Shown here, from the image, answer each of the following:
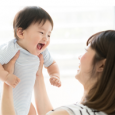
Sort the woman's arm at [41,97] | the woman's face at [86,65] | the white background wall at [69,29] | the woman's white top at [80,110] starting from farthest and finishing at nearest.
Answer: the white background wall at [69,29], the woman's arm at [41,97], the woman's face at [86,65], the woman's white top at [80,110]

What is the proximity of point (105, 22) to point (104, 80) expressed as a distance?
1.94 meters

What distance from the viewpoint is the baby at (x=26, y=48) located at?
985mm

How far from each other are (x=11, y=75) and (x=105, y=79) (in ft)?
1.55

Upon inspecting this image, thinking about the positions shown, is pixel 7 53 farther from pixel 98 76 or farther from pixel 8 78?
pixel 98 76

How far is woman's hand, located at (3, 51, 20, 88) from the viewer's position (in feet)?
3.05

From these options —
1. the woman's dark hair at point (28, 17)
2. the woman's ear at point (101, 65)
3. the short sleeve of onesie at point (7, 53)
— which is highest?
the woman's dark hair at point (28, 17)

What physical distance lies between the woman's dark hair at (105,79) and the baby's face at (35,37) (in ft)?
1.06

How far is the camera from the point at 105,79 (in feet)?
2.57

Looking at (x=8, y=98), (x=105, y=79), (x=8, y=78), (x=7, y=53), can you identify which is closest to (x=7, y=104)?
(x=8, y=98)

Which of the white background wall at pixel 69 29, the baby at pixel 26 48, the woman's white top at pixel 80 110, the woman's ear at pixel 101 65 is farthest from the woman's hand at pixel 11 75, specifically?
the white background wall at pixel 69 29

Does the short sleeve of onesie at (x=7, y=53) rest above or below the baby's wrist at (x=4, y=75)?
above

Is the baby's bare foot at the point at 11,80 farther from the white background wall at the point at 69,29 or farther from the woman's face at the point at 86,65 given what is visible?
the white background wall at the point at 69,29

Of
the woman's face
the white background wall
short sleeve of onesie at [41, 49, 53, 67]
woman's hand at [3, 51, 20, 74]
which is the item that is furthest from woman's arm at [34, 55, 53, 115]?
the white background wall

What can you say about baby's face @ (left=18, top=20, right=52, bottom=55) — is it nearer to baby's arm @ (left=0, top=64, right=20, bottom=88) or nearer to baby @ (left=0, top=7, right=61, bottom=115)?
baby @ (left=0, top=7, right=61, bottom=115)
